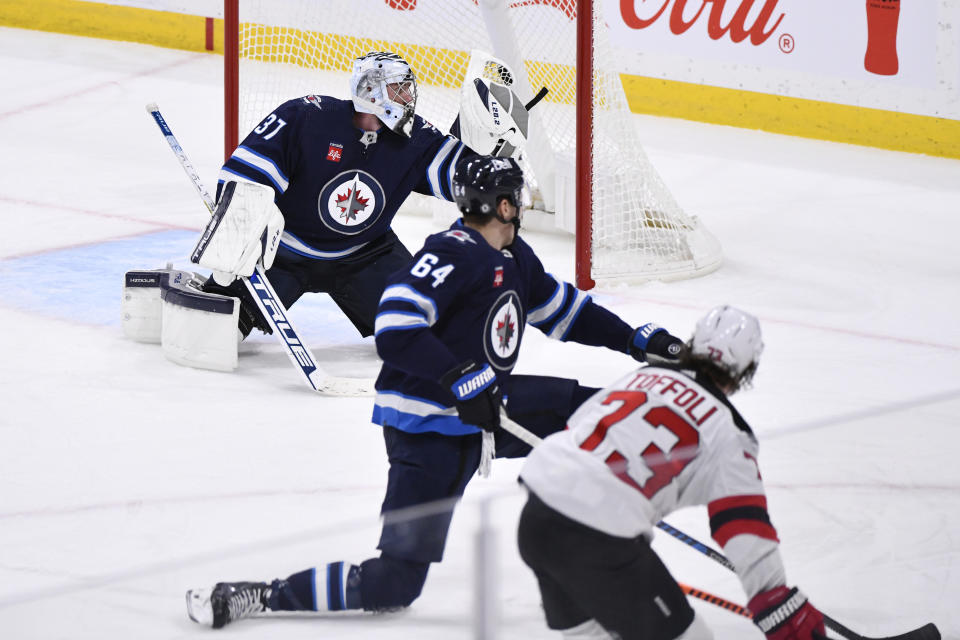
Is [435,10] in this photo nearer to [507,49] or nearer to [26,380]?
[507,49]

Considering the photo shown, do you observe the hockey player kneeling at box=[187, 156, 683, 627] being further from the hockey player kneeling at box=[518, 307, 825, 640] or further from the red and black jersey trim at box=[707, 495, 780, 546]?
the red and black jersey trim at box=[707, 495, 780, 546]

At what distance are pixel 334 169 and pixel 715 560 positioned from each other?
229cm

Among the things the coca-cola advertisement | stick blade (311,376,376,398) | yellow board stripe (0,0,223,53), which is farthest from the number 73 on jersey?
yellow board stripe (0,0,223,53)

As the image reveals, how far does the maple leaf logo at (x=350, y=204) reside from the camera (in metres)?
4.45

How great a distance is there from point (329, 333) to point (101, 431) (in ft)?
3.98

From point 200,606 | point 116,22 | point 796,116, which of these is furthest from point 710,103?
point 200,606

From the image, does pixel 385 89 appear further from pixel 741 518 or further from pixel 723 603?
pixel 741 518

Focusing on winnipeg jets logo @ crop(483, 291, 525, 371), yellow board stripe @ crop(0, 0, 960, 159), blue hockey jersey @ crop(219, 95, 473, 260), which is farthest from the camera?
yellow board stripe @ crop(0, 0, 960, 159)

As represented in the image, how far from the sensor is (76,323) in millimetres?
4859

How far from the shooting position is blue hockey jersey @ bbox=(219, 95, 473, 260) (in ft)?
14.2

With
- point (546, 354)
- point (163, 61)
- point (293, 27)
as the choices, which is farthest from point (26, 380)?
point (163, 61)

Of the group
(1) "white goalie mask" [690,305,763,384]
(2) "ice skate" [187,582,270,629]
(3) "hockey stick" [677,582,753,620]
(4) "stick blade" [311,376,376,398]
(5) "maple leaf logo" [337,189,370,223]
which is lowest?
(4) "stick blade" [311,376,376,398]

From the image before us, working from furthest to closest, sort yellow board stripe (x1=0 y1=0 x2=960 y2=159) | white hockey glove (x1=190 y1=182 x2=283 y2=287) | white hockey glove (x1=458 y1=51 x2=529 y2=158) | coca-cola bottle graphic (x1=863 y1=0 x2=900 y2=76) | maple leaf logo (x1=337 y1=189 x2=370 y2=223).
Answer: coca-cola bottle graphic (x1=863 y1=0 x2=900 y2=76) → yellow board stripe (x1=0 y1=0 x2=960 y2=159) → white hockey glove (x1=458 y1=51 x2=529 y2=158) → maple leaf logo (x1=337 y1=189 x2=370 y2=223) → white hockey glove (x1=190 y1=182 x2=283 y2=287)

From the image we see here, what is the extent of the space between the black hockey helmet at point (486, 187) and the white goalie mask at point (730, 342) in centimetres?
60
